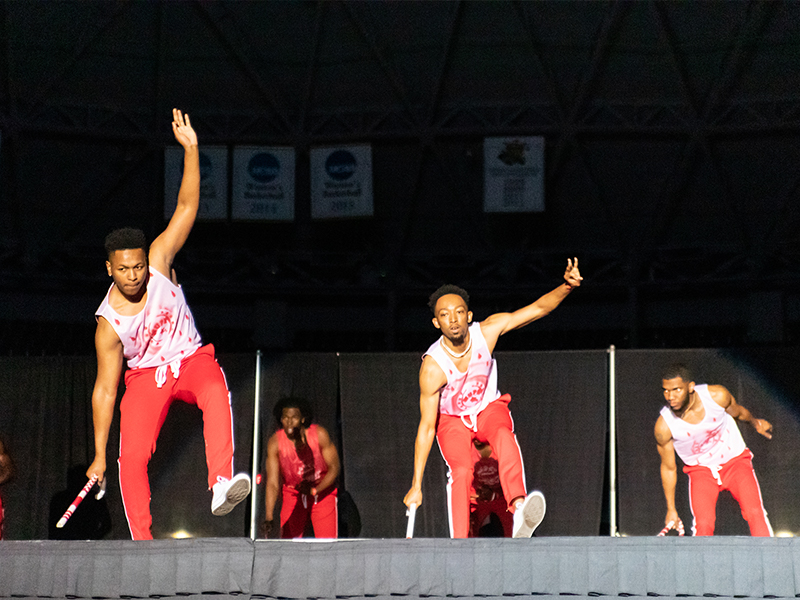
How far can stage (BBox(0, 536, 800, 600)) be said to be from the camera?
400 cm

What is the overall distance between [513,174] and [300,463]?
753cm

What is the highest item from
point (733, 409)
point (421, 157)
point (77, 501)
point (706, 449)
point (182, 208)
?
point (421, 157)

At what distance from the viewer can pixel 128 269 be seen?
5770 millimetres

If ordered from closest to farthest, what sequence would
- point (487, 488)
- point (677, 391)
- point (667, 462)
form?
point (487, 488)
point (677, 391)
point (667, 462)

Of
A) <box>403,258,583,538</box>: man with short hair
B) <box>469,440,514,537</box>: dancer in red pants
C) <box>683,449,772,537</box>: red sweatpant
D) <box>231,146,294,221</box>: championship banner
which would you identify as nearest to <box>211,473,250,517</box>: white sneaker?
<box>403,258,583,538</box>: man with short hair

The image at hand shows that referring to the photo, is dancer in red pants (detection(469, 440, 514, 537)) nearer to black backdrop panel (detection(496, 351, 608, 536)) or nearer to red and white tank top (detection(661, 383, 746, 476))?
black backdrop panel (detection(496, 351, 608, 536))

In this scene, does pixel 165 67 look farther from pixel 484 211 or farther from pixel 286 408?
pixel 286 408

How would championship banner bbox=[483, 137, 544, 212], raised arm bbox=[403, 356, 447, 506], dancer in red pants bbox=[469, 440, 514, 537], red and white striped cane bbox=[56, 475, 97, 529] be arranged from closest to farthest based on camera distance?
red and white striped cane bbox=[56, 475, 97, 529], raised arm bbox=[403, 356, 447, 506], dancer in red pants bbox=[469, 440, 514, 537], championship banner bbox=[483, 137, 544, 212]

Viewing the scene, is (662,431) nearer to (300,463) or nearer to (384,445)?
(384,445)

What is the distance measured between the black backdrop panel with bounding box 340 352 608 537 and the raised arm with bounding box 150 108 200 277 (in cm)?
298

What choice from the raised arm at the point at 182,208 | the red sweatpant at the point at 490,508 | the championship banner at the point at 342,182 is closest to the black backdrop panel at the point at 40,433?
the raised arm at the point at 182,208

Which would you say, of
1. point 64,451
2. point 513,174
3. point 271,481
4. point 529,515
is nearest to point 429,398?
point 529,515

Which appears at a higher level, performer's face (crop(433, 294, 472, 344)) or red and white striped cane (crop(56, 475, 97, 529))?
performer's face (crop(433, 294, 472, 344))

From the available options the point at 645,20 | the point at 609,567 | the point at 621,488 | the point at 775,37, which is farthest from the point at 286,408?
the point at 775,37
